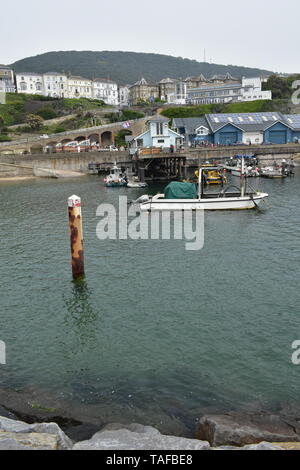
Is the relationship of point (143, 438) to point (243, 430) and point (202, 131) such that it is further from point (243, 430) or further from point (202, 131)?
point (202, 131)

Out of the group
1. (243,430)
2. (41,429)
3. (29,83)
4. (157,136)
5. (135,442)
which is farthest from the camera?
(29,83)

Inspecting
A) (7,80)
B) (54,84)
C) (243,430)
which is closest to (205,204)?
(243,430)

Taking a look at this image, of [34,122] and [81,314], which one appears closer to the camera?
[81,314]

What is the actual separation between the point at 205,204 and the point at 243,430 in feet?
118

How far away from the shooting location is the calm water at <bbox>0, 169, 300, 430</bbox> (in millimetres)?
15096

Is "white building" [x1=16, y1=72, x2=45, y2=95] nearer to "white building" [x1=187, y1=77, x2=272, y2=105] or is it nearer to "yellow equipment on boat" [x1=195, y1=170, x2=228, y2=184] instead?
"white building" [x1=187, y1=77, x2=272, y2=105]

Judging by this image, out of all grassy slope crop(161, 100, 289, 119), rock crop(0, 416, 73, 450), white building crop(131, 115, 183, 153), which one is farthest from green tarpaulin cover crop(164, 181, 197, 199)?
grassy slope crop(161, 100, 289, 119)

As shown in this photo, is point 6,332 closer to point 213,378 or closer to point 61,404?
point 61,404

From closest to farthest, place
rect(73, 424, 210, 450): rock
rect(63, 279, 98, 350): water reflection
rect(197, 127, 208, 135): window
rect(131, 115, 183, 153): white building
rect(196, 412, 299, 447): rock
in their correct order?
rect(73, 424, 210, 450): rock → rect(196, 412, 299, 447): rock → rect(63, 279, 98, 350): water reflection → rect(131, 115, 183, 153): white building → rect(197, 127, 208, 135): window

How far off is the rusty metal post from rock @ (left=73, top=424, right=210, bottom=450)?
15.0 meters

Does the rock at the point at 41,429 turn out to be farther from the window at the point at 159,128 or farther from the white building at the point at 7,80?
the white building at the point at 7,80

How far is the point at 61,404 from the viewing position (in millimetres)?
14188

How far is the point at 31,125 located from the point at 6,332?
4627 inches

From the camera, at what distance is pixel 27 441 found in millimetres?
10070
